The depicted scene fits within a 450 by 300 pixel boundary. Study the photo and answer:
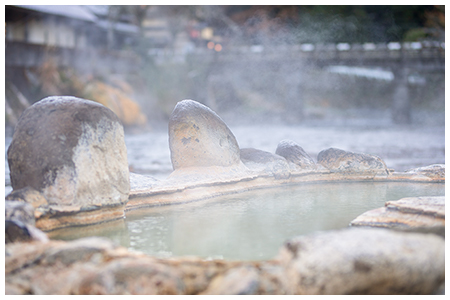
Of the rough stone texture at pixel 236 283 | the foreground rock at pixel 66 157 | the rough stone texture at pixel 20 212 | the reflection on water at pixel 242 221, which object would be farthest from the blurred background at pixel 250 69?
the rough stone texture at pixel 236 283

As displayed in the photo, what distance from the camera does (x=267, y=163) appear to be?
695 centimetres

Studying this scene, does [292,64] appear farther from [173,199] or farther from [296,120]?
[173,199]

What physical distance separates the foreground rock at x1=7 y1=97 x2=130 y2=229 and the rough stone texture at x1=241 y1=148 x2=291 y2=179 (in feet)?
9.13

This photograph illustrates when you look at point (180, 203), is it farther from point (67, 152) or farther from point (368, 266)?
point (368, 266)

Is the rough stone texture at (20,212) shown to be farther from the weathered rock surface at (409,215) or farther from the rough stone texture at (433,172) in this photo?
the rough stone texture at (433,172)

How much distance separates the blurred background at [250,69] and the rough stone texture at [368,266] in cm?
1074

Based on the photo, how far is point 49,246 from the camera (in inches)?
123

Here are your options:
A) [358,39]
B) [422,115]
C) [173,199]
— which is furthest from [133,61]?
[173,199]

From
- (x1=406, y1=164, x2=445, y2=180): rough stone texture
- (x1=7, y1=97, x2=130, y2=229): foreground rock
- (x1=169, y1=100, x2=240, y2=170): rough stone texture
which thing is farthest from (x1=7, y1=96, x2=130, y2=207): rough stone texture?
(x1=406, y1=164, x2=445, y2=180): rough stone texture

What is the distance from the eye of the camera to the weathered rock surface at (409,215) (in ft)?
12.9

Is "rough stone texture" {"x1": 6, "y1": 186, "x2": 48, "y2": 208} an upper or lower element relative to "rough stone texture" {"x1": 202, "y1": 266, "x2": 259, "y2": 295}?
upper

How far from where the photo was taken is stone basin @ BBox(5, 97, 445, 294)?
261 cm

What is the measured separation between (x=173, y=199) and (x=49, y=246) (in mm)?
2500

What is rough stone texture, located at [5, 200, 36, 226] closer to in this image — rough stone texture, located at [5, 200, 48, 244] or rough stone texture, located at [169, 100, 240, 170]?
rough stone texture, located at [5, 200, 48, 244]
